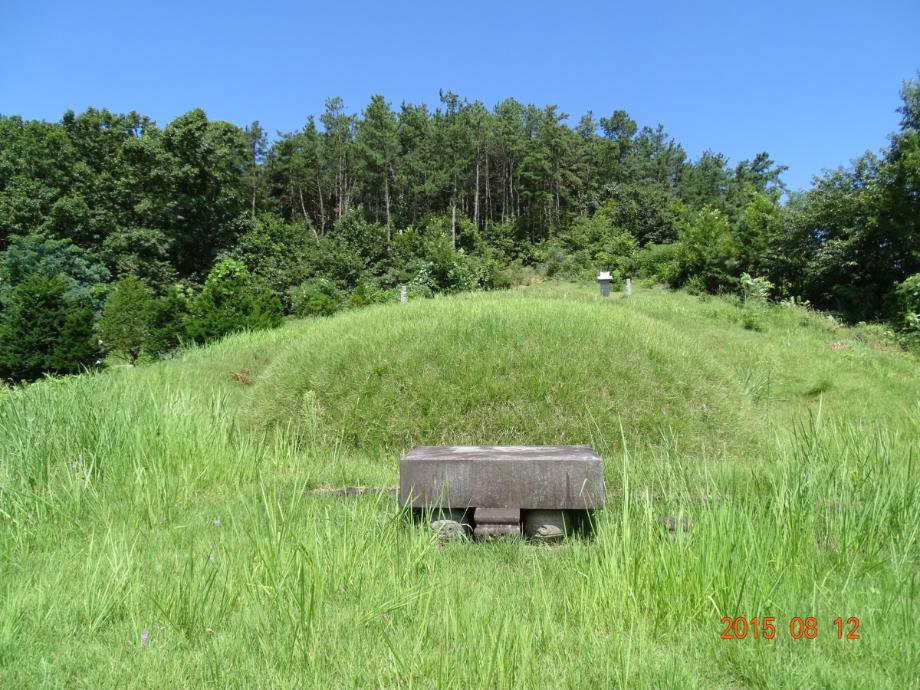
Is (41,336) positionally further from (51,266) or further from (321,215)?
(321,215)

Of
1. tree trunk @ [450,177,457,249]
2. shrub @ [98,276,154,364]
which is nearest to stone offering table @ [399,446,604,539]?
shrub @ [98,276,154,364]

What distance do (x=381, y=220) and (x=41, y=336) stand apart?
29090mm

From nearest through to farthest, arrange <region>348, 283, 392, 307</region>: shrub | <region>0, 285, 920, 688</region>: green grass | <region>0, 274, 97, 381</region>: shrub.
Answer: <region>0, 285, 920, 688</region>: green grass → <region>0, 274, 97, 381</region>: shrub → <region>348, 283, 392, 307</region>: shrub

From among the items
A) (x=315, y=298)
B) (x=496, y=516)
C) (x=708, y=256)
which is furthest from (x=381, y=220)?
(x=496, y=516)

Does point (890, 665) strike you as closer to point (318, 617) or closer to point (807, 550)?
point (807, 550)

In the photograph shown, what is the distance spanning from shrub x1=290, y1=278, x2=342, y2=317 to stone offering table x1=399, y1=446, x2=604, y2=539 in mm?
17609

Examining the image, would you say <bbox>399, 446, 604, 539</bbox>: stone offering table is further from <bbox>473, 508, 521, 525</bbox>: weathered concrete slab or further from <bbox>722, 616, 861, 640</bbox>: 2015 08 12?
<bbox>722, 616, 861, 640</bbox>: 2015 08 12

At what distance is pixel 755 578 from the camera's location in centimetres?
198

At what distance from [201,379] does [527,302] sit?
14.6 ft

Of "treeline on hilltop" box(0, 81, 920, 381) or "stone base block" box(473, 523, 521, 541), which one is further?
"treeline on hilltop" box(0, 81, 920, 381)

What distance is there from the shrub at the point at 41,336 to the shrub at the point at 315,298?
25.2 ft

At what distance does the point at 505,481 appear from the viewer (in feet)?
→ 9.37

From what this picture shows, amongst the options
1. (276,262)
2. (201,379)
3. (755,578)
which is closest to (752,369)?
(755,578)

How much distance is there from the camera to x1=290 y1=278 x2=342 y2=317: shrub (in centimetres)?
2127
